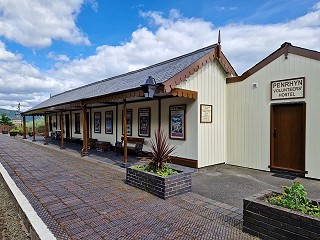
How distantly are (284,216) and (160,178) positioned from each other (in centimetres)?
220

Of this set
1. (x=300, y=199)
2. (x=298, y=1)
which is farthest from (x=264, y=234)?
(x=298, y=1)

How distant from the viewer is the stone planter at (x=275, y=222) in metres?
2.18

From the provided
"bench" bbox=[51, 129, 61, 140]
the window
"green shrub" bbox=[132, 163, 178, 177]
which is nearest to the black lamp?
"green shrub" bbox=[132, 163, 178, 177]

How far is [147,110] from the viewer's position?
852 centimetres

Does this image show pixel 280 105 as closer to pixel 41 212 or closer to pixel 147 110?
pixel 147 110

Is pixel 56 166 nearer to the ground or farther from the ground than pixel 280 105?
nearer to the ground

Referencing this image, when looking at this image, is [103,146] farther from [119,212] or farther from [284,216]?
[284,216]

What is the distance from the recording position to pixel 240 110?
716cm

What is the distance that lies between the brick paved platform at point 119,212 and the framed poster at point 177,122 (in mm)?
2661

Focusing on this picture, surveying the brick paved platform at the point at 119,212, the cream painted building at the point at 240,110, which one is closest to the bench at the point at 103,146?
the cream painted building at the point at 240,110

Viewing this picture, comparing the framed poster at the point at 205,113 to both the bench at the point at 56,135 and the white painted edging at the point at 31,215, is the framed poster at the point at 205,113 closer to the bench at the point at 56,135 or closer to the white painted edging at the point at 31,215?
the white painted edging at the point at 31,215

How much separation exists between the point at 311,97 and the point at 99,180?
19.6 ft

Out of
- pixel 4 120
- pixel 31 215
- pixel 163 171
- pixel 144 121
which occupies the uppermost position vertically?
pixel 144 121

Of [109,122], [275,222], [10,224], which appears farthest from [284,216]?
[109,122]
